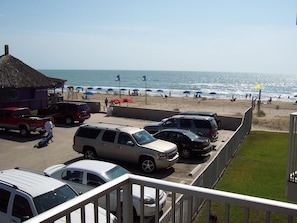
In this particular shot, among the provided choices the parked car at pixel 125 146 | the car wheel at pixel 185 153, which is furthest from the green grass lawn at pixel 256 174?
the parked car at pixel 125 146

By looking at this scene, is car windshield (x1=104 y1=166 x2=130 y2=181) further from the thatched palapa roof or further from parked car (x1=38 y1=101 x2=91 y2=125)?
the thatched palapa roof

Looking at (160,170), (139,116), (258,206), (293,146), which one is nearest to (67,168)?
(160,170)

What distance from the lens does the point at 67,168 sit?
9555 mm

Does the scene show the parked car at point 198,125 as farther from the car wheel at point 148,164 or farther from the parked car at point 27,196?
the parked car at point 27,196

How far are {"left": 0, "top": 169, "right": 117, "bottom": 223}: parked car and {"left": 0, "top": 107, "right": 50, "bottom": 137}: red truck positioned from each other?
43.1ft

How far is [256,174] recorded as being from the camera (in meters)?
13.1

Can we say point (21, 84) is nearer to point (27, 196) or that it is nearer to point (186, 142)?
point (186, 142)

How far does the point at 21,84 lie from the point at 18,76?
1338 millimetres

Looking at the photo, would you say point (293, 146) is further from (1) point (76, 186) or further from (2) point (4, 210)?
(2) point (4, 210)

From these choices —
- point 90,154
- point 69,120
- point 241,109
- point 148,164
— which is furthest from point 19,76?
point 241,109

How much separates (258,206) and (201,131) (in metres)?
16.2

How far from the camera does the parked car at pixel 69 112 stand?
79.0 ft

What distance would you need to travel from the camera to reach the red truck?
20.0 m

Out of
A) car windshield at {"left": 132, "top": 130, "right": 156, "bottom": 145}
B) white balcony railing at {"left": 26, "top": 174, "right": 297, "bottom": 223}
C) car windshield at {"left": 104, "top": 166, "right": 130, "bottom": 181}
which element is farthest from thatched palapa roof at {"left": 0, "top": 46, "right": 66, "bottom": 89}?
white balcony railing at {"left": 26, "top": 174, "right": 297, "bottom": 223}
